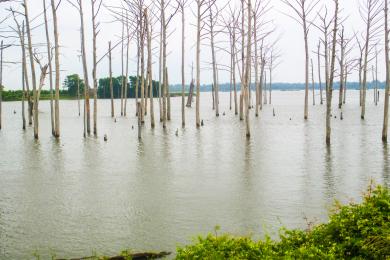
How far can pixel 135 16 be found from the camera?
85.1 feet

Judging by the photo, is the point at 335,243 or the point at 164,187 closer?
the point at 335,243

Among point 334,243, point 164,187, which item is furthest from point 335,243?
point 164,187

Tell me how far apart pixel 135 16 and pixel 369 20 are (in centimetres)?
1231

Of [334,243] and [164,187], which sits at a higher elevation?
[334,243]

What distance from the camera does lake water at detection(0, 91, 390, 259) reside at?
7582mm

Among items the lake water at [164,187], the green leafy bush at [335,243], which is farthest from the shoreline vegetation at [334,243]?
the lake water at [164,187]

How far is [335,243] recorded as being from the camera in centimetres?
417

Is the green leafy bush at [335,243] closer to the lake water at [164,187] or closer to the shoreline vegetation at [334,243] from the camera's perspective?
the shoreline vegetation at [334,243]

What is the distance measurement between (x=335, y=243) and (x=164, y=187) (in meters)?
7.37

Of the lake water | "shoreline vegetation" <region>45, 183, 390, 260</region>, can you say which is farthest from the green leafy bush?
the lake water

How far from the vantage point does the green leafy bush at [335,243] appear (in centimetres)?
399

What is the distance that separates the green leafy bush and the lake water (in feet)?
5.55

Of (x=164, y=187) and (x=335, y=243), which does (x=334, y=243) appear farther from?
(x=164, y=187)

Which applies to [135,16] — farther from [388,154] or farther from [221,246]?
[221,246]
